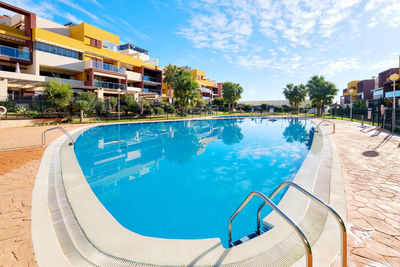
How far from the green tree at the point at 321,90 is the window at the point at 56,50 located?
1726 inches

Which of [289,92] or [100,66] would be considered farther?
[289,92]

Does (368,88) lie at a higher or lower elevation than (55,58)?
higher

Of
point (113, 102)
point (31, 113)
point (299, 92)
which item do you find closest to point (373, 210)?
point (31, 113)

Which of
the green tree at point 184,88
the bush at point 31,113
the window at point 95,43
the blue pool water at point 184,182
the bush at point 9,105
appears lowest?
the blue pool water at point 184,182

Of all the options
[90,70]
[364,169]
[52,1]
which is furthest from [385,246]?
[52,1]

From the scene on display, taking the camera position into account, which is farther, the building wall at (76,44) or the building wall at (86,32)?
the building wall at (86,32)

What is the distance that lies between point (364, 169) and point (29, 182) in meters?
9.77

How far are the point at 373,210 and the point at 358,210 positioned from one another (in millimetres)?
311

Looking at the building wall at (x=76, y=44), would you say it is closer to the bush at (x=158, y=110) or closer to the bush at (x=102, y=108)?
the bush at (x=102, y=108)

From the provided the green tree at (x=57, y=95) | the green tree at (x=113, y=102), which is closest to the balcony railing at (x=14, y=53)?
the green tree at (x=57, y=95)

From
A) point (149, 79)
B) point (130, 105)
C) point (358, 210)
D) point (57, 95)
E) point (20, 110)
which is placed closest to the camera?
point (358, 210)

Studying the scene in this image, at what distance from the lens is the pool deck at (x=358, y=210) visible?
2.48 m

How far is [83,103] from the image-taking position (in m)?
20.8

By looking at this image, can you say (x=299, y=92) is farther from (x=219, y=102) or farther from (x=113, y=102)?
(x=113, y=102)
